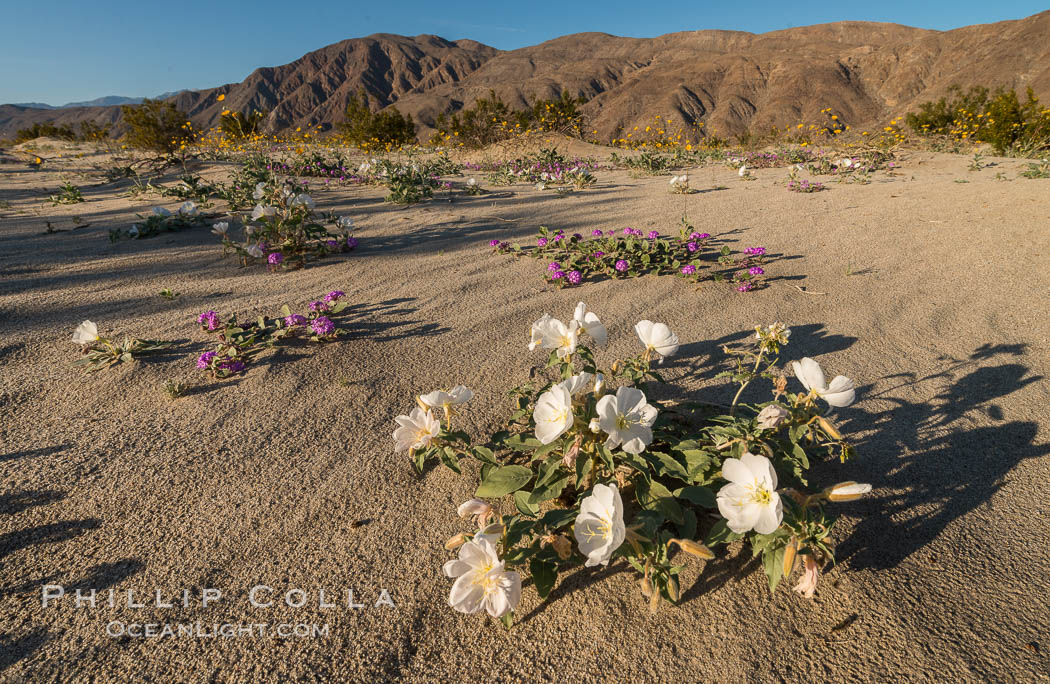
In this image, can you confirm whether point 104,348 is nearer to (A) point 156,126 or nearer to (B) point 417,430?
(B) point 417,430

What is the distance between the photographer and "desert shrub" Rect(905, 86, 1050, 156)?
328 inches

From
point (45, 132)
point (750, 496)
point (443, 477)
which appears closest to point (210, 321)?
point (443, 477)

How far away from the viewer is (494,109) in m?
12.4

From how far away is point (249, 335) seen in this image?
2.66 metres

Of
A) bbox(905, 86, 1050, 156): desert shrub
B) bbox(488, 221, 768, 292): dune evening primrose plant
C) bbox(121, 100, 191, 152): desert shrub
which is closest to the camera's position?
bbox(488, 221, 768, 292): dune evening primrose plant

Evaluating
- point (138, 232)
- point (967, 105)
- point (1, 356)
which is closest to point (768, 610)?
point (1, 356)

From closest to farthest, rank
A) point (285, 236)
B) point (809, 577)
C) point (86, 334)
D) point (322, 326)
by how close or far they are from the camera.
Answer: point (809, 577)
point (86, 334)
point (322, 326)
point (285, 236)

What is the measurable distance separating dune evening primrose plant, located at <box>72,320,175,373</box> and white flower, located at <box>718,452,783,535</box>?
9.23ft

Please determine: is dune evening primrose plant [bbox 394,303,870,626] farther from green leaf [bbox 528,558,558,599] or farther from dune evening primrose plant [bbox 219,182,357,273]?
dune evening primrose plant [bbox 219,182,357,273]

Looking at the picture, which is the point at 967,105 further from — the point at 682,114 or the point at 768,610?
the point at 682,114

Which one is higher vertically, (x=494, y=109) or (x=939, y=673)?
(x=494, y=109)

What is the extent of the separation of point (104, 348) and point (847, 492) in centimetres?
331

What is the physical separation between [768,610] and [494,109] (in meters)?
12.9

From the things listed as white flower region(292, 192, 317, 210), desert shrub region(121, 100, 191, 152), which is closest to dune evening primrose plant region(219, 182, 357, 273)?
white flower region(292, 192, 317, 210)
